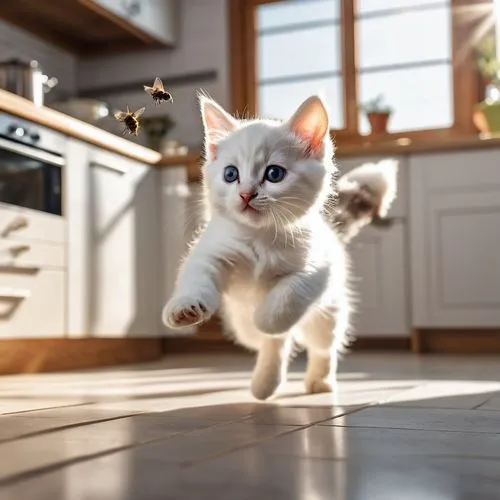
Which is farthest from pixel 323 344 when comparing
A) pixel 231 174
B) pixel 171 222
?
pixel 171 222

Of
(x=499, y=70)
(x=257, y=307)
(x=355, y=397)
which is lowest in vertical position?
(x=355, y=397)

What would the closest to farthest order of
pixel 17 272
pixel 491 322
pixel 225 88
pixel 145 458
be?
1. pixel 145 458
2. pixel 17 272
3. pixel 491 322
4. pixel 225 88

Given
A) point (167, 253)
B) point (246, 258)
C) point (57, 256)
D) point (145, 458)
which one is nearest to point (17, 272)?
point (57, 256)

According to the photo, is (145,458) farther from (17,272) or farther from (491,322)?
(491,322)

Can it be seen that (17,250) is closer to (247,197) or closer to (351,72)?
(247,197)

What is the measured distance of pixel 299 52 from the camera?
16.9ft

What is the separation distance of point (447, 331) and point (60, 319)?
198cm

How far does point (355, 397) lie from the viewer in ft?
6.15

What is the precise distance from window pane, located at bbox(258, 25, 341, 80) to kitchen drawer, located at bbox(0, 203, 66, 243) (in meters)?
2.27

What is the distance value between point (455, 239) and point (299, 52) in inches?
70.0

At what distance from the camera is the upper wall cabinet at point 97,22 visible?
4.56m

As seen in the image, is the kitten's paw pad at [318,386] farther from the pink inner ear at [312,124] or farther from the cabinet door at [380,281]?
the cabinet door at [380,281]

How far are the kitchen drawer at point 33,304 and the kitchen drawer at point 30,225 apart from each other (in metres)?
0.14

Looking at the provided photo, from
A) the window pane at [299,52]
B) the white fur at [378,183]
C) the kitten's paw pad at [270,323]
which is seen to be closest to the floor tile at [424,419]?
the kitten's paw pad at [270,323]
